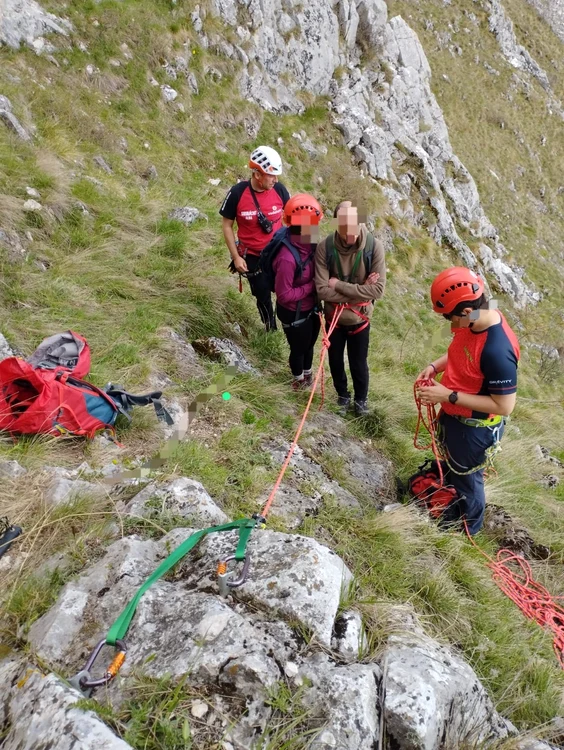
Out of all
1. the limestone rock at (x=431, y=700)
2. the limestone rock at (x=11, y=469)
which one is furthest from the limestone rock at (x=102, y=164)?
the limestone rock at (x=431, y=700)

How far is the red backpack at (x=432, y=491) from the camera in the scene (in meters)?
3.70

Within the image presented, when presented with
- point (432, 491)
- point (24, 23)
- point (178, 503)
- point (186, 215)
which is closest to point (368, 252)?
point (432, 491)

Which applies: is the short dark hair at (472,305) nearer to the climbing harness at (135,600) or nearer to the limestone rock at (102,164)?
the climbing harness at (135,600)

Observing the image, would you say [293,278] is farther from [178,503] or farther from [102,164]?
[102,164]

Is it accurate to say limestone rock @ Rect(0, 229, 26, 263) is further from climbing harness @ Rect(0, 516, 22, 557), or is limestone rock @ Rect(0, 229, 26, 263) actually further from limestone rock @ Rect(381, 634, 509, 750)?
limestone rock @ Rect(381, 634, 509, 750)

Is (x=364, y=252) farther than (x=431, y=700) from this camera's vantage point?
Yes

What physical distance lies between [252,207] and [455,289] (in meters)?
2.52

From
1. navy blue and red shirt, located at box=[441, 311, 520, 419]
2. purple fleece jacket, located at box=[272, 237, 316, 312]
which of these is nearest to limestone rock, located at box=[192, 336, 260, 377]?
purple fleece jacket, located at box=[272, 237, 316, 312]

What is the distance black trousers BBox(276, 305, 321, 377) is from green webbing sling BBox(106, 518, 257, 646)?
2510 millimetres

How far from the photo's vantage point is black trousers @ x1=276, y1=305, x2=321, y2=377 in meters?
4.42

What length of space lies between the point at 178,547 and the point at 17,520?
2.89 ft

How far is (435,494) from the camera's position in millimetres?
3783

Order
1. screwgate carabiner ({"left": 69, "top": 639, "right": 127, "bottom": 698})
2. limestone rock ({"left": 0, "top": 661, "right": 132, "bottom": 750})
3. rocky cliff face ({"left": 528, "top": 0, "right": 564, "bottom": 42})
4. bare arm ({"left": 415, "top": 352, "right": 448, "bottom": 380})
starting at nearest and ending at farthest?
limestone rock ({"left": 0, "top": 661, "right": 132, "bottom": 750}), screwgate carabiner ({"left": 69, "top": 639, "right": 127, "bottom": 698}), bare arm ({"left": 415, "top": 352, "right": 448, "bottom": 380}), rocky cliff face ({"left": 528, "top": 0, "right": 564, "bottom": 42})

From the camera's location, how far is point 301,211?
12.9 feet
